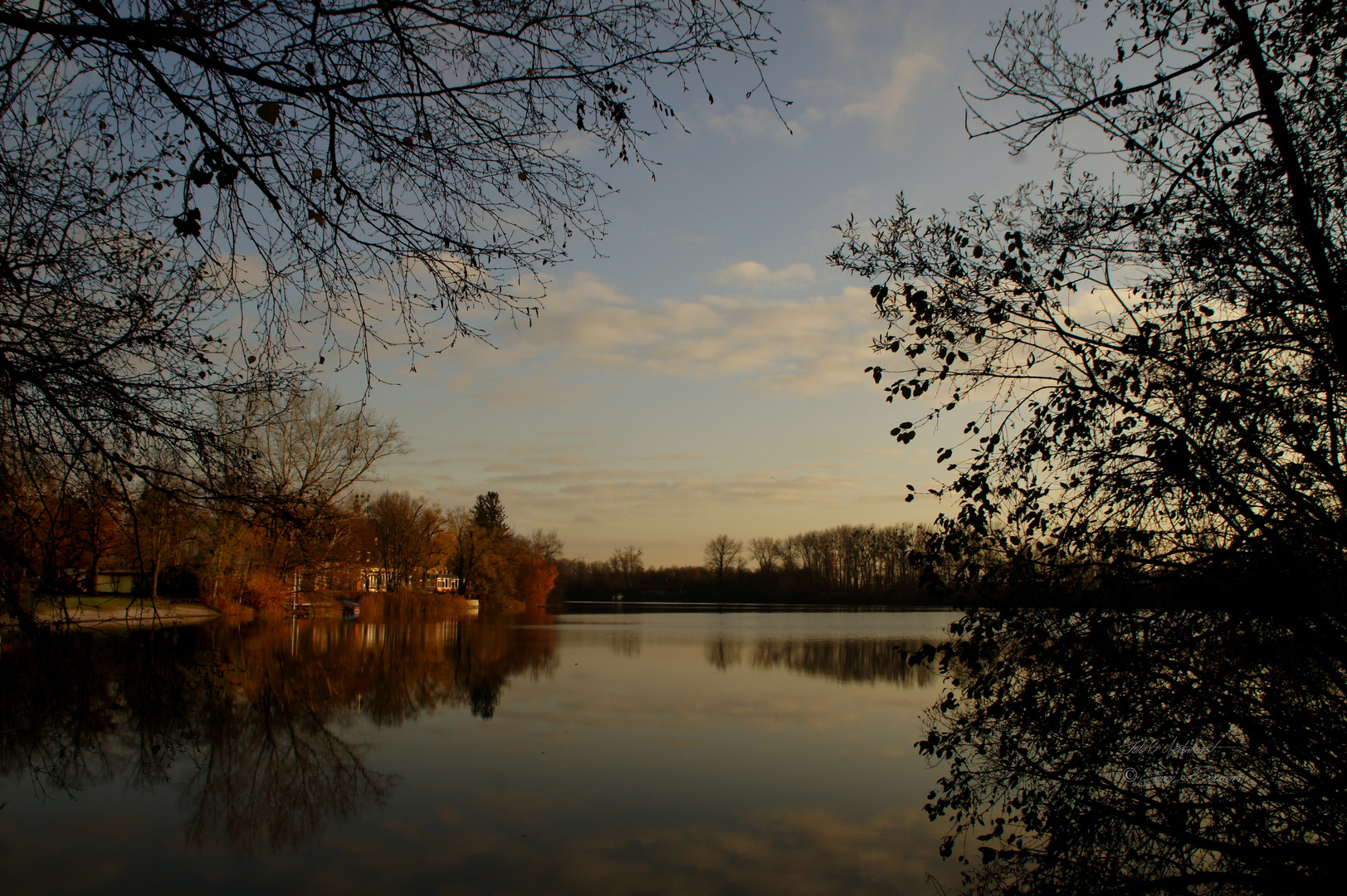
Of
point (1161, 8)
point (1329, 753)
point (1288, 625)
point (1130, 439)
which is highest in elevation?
point (1161, 8)

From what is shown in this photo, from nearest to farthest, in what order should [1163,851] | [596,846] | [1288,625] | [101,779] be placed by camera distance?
[1288,625] < [1163,851] < [596,846] < [101,779]

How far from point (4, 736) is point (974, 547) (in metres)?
10.9

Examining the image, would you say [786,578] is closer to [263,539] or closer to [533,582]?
[533,582]

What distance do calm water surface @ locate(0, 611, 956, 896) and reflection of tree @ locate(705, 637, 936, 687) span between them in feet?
6.75

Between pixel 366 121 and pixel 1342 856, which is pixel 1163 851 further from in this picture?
pixel 366 121

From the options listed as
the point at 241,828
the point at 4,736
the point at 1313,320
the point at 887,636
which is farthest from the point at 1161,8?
the point at 887,636

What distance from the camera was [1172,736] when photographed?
4461 mm

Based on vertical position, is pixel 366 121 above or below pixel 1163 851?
above

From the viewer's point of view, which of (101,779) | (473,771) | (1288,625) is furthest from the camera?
(473,771)

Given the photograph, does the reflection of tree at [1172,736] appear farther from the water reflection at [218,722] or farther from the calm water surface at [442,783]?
the water reflection at [218,722]

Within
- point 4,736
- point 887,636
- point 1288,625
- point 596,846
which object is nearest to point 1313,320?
point 1288,625

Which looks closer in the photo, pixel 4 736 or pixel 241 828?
pixel 241 828

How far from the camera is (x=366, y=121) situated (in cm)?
363

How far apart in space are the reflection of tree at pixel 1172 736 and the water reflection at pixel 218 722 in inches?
184
